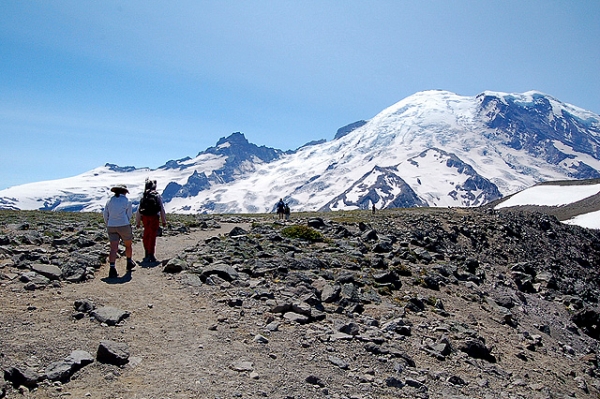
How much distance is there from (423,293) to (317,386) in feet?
31.7

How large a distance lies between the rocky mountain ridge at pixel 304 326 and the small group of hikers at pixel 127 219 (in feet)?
3.28

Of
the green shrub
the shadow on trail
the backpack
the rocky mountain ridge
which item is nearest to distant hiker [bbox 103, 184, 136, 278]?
the shadow on trail

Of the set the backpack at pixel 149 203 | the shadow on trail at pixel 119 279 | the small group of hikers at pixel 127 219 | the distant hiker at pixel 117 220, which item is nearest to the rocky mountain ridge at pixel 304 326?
the shadow on trail at pixel 119 279

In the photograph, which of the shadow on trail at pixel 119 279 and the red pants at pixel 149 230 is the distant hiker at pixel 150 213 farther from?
the shadow on trail at pixel 119 279

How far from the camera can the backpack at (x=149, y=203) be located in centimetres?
1712

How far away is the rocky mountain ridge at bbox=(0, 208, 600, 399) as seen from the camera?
8.48m

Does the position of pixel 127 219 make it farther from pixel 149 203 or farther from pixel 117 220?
pixel 149 203

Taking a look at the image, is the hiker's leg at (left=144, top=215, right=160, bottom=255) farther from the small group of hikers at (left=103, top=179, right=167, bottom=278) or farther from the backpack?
the backpack

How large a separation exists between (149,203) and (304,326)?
29.0ft

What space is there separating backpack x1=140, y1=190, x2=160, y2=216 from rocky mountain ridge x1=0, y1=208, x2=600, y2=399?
7.25 feet

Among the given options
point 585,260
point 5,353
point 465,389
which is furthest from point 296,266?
point 585,260

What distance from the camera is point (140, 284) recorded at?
13.8 m

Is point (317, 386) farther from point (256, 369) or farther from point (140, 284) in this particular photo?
point (140, 284)

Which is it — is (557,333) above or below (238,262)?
below
